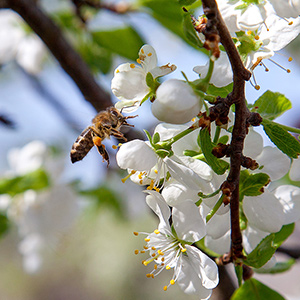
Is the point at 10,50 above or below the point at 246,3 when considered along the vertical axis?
below

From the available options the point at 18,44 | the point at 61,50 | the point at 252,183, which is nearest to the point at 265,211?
the point at 252,183

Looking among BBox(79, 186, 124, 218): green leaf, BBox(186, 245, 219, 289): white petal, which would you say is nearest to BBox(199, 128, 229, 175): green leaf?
BBox(186, 245, 219, 289): white petal

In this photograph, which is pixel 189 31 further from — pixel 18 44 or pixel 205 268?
pixel 18 44

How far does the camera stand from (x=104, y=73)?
1.18 m

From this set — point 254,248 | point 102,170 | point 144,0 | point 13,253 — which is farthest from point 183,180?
point 13,253

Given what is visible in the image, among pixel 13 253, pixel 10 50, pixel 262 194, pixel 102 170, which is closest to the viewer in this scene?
pixel 262 194

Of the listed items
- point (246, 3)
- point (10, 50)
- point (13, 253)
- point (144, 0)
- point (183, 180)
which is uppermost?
point (246, 3)

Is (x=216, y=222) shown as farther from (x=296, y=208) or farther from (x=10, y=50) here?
(x=10, y=50)

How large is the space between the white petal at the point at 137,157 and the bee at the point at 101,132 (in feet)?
0.53

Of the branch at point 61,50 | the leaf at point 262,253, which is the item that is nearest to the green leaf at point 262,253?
the leaf at point 262,253

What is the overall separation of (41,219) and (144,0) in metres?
0.59

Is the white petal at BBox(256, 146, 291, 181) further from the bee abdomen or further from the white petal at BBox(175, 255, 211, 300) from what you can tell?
the bee abdomen

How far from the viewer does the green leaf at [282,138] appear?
1.54ft

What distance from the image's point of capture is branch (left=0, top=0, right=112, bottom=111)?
0.93 metres
